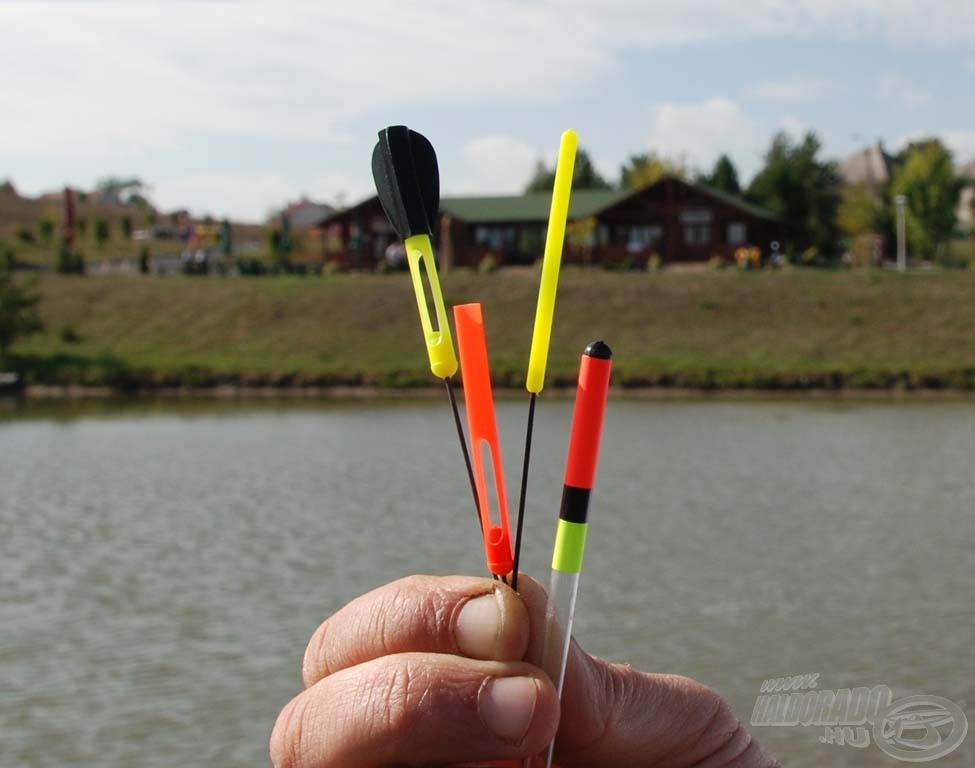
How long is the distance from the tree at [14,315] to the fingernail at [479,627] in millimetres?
47474

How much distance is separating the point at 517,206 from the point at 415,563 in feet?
195

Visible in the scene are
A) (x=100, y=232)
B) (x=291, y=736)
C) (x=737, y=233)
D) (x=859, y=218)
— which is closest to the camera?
(x=291, y=736)

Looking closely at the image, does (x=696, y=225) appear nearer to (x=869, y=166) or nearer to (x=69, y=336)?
(x=69, y=336)

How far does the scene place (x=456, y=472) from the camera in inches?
855

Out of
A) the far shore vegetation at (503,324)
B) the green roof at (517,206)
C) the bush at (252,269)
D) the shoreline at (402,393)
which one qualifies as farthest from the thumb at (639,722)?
the green roof at (517,206)

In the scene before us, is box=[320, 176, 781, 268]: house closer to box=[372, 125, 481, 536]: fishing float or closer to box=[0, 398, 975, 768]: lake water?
box=[0, 398, 975, 768]: lake water

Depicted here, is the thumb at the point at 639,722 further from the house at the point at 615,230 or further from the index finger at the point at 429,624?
the house at the point at 615,230

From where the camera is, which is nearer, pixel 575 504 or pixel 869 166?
pixel 575 504

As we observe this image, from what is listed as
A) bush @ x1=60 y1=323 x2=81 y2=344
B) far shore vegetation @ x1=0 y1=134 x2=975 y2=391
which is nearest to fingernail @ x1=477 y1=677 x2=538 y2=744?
far shore vegetation @ x1=0 y1=134 x2=975 y2=391

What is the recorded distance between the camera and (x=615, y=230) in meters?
68.6

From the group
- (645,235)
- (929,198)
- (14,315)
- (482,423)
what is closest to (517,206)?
(645,235)

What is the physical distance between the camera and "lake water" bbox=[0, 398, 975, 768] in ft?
30.4

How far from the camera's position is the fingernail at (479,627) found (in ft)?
3.69

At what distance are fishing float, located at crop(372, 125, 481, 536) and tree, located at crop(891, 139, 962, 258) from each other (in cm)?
7880
